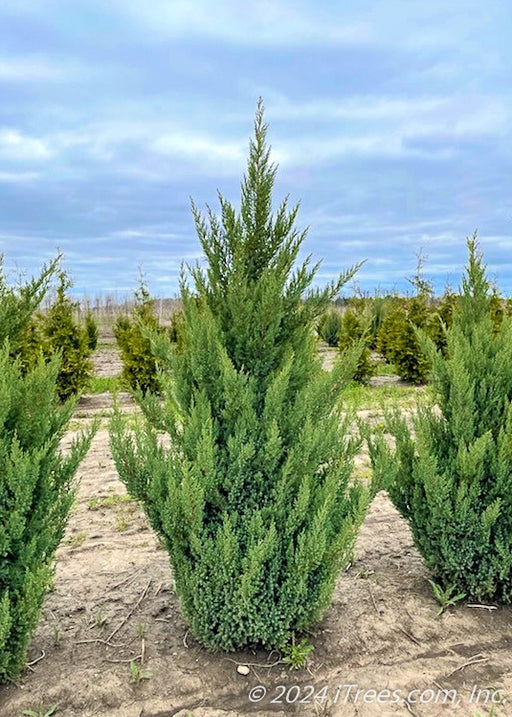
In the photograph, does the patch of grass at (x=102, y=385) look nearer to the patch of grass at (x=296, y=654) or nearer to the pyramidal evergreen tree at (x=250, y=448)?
the pyramidal evergreen tree at (x=250, y=448)

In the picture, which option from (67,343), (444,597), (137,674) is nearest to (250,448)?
(137,674)

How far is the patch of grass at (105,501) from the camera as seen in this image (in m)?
5.35

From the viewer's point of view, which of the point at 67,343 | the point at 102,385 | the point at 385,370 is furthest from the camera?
the point at 385,370

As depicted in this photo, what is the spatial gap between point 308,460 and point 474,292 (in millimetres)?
1810

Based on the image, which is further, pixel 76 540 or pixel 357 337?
pixel 357 337

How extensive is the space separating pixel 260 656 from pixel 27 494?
1483mm

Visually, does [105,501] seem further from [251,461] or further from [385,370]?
[385,370]

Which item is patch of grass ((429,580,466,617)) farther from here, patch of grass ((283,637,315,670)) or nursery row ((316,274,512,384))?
nursery row ((316,274,512,384))

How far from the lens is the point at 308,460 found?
2846mm

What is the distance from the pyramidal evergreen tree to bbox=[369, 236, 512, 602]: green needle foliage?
0.55m

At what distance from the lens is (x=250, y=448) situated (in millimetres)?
2736

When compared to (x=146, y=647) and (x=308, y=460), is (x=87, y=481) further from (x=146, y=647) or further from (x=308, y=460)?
(x=308, y=460)

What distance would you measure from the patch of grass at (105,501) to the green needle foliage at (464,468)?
9.59 ft

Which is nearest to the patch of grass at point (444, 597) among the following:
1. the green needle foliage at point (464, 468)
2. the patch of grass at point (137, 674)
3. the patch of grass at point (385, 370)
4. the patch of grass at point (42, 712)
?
the green needle foliage at point (464, 468)
